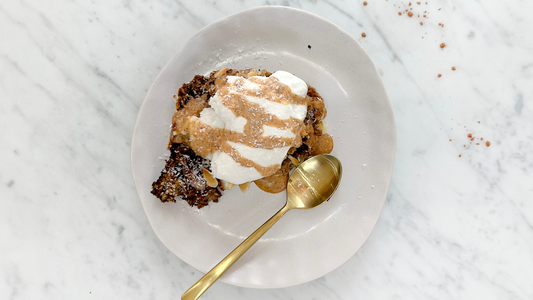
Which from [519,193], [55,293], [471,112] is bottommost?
[55,293]

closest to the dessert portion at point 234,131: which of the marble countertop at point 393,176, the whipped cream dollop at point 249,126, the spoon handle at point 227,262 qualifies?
the whipped cream dollop at point 249,126

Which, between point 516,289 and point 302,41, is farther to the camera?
point 516,289

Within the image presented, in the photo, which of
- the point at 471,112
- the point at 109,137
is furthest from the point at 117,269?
the point at 471,112

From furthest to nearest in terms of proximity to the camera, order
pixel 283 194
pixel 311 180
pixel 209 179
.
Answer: pixel 283 194
pixel 311 180
pixel 209 179

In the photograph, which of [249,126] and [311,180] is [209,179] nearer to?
[249,126]

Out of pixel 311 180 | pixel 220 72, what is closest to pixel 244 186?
pixel 311 180

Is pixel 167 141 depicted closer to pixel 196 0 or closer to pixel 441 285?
pixel 196 0
